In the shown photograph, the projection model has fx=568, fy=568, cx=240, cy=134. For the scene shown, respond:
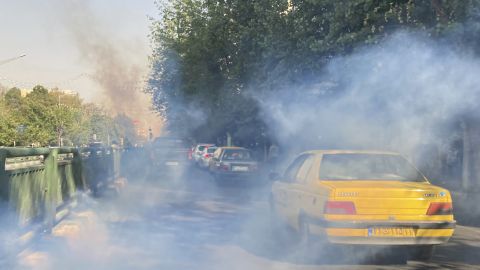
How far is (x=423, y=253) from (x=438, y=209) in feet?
2.25

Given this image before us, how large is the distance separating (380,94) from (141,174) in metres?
13.7

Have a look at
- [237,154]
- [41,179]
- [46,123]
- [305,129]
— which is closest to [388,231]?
[41,179]

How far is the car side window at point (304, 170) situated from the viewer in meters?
7.68

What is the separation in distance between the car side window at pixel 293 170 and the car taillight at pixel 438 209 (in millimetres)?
2115

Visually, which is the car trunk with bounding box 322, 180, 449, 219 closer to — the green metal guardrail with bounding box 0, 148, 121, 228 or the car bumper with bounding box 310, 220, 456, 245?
the car bumper with bounding box 310, 220, 456, 245

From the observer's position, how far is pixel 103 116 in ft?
281

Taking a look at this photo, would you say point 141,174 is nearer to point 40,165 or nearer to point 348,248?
point 40,165

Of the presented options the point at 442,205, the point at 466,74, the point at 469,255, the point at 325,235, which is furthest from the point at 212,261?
the point at 466,74

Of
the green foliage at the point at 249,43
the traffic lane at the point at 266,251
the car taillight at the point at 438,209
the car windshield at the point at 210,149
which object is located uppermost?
the green foliage at the point at 249,43

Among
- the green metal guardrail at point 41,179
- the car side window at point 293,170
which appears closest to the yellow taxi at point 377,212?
the car side window at point 293,170

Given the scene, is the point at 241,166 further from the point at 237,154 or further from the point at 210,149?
the point at 210,149

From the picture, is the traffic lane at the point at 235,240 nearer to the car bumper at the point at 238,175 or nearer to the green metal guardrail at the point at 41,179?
the green metal guardrail at the point at 41,179

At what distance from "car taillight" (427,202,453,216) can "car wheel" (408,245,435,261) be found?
521 millimetres

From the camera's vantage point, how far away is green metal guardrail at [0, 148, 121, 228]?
265 inches
